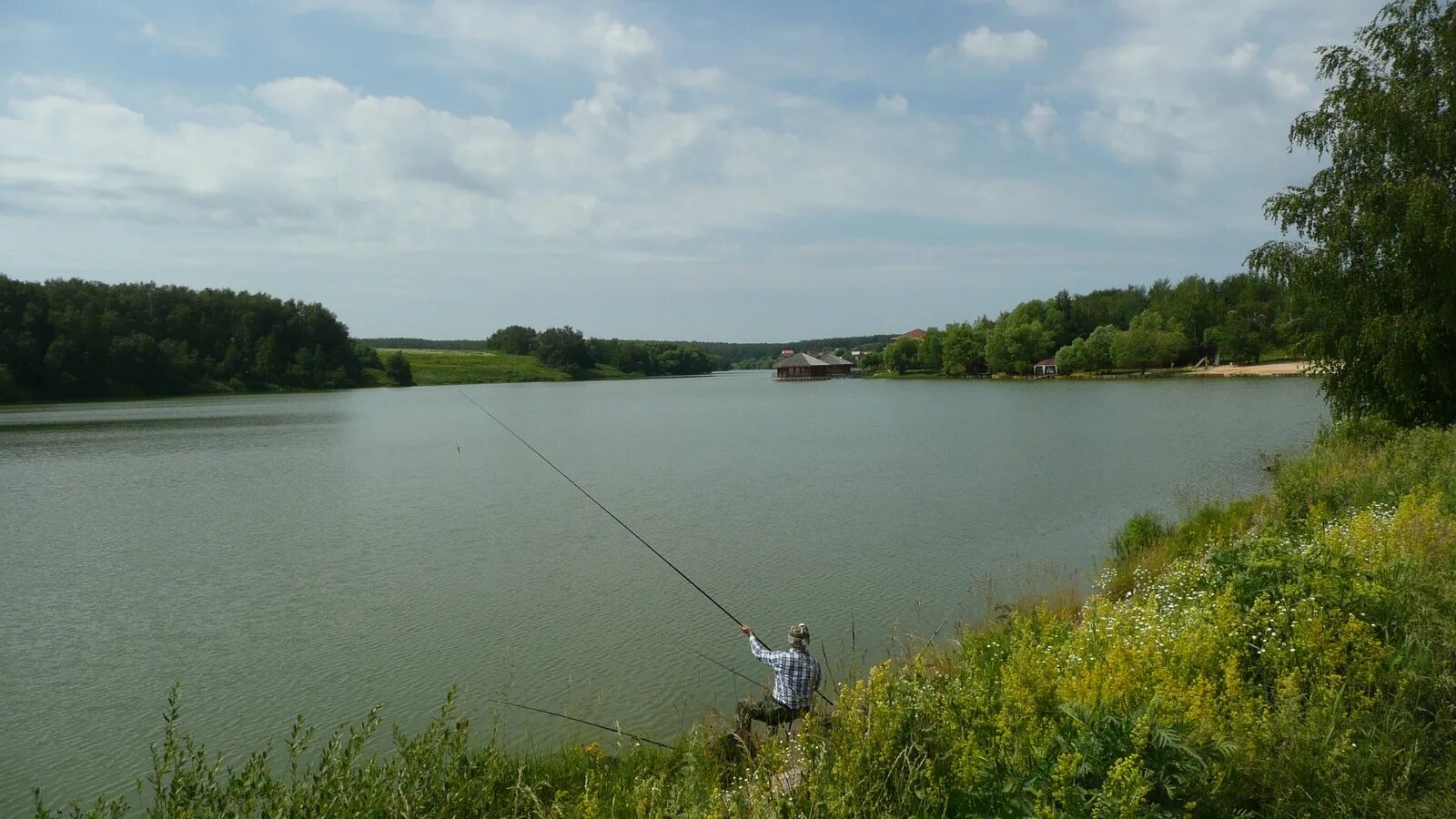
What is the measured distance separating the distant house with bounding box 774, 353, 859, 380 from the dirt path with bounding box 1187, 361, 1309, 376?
59.4m

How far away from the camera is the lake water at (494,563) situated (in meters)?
8.88

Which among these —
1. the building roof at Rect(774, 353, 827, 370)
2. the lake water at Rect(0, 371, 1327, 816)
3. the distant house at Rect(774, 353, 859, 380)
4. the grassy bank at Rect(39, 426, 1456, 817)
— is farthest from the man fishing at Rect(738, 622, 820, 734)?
the building roof at Rect(774, 353, 827, 370)

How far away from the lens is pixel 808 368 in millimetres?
134875

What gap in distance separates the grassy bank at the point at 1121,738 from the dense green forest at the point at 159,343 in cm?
9346

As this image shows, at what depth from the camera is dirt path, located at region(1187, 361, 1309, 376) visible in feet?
248

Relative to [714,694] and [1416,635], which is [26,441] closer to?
[714,694]

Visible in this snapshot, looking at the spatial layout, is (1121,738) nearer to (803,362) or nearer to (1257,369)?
(1257,369)

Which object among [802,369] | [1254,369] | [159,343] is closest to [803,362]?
[802,369]

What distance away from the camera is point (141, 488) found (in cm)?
2408

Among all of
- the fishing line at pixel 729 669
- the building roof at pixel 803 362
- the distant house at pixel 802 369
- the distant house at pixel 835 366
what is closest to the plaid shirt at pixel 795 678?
the fishing line at pixel 729 669

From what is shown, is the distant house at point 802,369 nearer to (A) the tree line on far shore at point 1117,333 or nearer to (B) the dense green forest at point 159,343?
(A) the tree line on far shore at point 1117,333

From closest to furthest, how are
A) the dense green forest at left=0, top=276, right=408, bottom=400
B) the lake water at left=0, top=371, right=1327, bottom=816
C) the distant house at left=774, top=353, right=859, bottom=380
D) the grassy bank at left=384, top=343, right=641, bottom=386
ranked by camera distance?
the lake water at left=0, top=371, right=1327, bottom=816 → the dense green forest at left=0, top=276, right=408, bottom=400 → the grassy bank at left=384, top=343, right=641, bottom=386 → the distant house at left=774, top=353, right=859, bottom=380

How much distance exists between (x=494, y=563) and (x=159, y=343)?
95316 millimetres

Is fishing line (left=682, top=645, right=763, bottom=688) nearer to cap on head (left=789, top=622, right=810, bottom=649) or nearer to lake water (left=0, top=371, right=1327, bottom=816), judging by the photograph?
lake water (left=0, top=371, right=1327, bottom=816)
